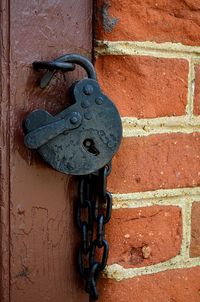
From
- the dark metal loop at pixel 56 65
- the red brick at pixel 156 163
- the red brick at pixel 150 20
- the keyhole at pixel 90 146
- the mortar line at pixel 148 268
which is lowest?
the mortar line at pixel 148 268

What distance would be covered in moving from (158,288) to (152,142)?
0.22 metres

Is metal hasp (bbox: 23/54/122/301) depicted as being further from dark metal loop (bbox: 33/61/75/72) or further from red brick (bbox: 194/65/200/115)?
red brick (bbox: 194/65/200/115)

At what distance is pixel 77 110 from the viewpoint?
59 centimetres

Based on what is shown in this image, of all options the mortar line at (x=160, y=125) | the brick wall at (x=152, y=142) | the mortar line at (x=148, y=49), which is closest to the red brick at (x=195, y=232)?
the brick wall at (x=152, y=142)

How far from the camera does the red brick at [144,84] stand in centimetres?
66

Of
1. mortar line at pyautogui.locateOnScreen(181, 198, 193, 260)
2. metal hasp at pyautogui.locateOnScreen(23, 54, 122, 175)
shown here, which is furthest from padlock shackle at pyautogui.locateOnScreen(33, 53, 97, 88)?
mortar line at pyautogui.locateOnScreen(181, 198, 193, 260)

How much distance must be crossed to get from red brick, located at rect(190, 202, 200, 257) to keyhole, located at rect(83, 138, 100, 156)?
20 centimetres

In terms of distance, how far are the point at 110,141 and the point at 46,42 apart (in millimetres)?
152

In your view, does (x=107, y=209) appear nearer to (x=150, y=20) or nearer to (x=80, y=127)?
(x=80, y=127)

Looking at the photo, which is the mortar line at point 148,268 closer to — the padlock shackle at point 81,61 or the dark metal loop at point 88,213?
the dark metal loop at point 88,213

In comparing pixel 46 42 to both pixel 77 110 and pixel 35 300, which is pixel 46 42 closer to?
pixel 77 110

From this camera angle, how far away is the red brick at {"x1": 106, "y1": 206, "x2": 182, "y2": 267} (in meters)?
0.67

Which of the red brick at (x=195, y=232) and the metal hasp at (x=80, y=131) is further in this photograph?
the red brick at (x=195, y=232)

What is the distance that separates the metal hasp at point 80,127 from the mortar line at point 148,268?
16cm
